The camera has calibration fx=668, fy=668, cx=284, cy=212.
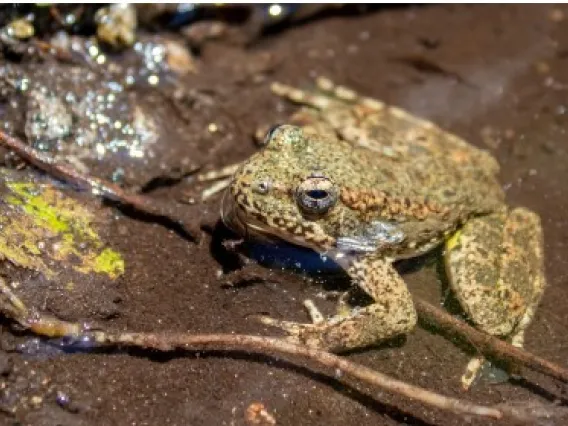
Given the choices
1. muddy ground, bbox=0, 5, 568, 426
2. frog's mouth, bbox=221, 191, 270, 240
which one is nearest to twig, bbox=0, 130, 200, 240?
muddy ground, bbox=0, 5, 568, 426

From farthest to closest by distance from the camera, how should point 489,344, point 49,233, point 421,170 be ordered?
point 421,170 < point 489,344 < point 49,233

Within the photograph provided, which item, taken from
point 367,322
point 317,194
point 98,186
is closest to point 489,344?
point 367,322

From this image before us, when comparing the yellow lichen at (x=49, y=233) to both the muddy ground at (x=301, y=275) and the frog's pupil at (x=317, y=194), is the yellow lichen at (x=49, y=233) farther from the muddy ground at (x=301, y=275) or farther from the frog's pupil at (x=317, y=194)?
the frog's pupil at (x=317, y=194)

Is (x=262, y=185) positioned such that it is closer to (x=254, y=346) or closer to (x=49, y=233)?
(x=254, y=346)

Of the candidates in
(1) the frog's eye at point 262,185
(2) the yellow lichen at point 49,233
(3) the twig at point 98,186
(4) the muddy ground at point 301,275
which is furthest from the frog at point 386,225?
(2) the yellow lichen at point 49,233

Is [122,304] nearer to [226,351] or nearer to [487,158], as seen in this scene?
[226,351]

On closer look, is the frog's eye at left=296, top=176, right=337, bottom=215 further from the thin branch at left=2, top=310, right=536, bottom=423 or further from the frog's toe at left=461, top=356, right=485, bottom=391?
the frog's toe at left=461, top=356, right=485, bottom=391

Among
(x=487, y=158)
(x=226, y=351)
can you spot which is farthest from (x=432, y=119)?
(x=226, y=351)
